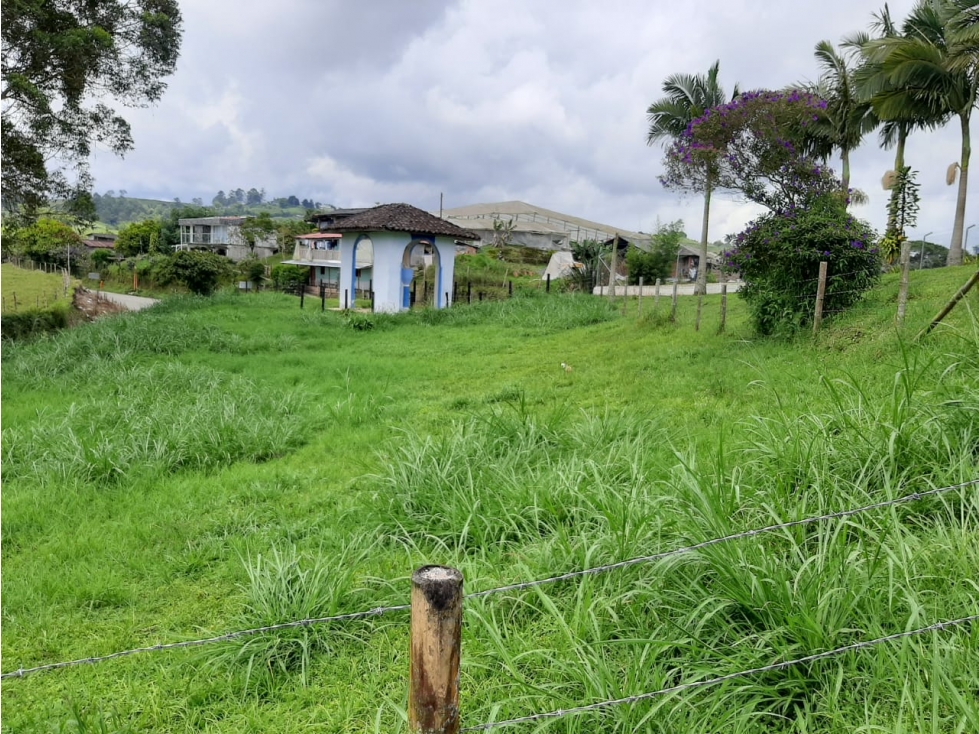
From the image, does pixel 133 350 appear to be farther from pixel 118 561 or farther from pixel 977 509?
pixel 977 509

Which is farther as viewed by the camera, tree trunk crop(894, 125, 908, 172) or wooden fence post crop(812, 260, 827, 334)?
tree trunk crop(894, 125, 908, 172)

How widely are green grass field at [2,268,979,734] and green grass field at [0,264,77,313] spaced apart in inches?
592

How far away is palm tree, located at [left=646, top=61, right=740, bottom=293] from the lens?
23.6 metres

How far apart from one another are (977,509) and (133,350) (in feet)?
38.7

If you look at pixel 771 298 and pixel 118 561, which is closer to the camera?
pixel 118 561

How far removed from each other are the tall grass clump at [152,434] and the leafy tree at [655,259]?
88.1 feet

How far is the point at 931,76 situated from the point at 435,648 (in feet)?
66.0

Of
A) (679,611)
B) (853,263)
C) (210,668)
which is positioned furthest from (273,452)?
(853,263)

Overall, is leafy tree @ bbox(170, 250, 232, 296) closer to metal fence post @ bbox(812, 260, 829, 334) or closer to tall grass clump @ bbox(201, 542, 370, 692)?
metal fence post @ bbox(812, 260, 829, 334)

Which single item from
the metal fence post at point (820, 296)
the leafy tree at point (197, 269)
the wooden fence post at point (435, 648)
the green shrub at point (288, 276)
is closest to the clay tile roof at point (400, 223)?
the leafy tree at point (197, 269)

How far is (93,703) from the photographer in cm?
282

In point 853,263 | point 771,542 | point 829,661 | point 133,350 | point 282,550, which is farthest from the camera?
point 133,350

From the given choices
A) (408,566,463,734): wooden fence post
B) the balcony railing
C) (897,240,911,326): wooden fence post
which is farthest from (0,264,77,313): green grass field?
(408,566,463,734): wooden fence post

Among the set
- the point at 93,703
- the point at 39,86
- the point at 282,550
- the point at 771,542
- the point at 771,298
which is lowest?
the point at 93,703
